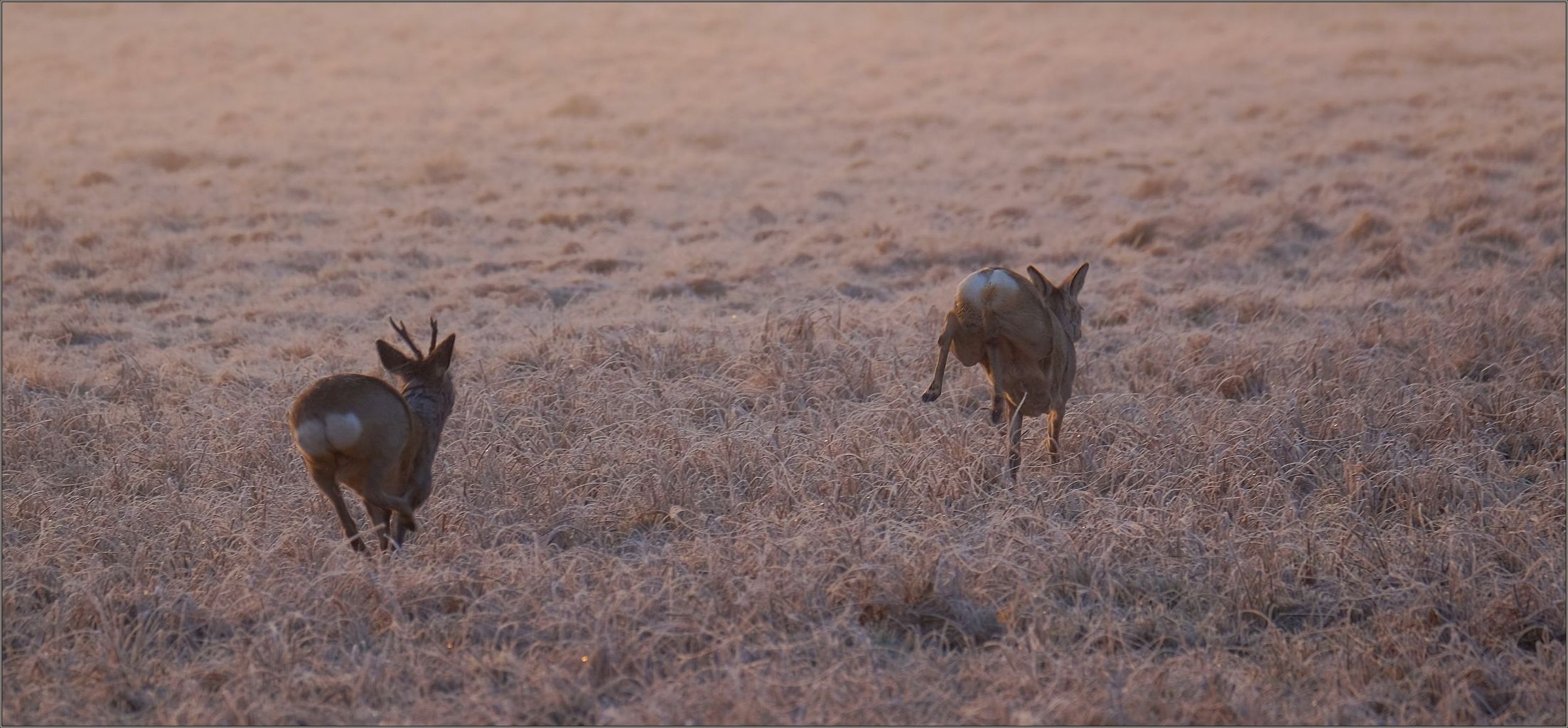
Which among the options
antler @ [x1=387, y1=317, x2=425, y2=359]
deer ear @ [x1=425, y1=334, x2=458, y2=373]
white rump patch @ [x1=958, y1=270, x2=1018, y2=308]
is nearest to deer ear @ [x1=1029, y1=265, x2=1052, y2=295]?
white rump patch @ [x1=958, y1=270, x2=1018, y2=308]

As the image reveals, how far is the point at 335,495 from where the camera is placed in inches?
179

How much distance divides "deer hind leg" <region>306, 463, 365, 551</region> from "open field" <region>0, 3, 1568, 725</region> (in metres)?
0.11

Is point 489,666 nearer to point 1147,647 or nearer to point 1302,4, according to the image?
point 1147,647

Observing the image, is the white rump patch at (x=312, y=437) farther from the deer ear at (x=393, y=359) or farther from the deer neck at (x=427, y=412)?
the deer ear at (x=393, y=359)

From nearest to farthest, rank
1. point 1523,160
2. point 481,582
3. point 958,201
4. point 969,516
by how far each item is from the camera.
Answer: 1. point 481,582
2. point 969,516
3. point 958,201
4. point 1523,160

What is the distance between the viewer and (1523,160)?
14.7 metres

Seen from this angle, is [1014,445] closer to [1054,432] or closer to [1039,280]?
[1054,432]

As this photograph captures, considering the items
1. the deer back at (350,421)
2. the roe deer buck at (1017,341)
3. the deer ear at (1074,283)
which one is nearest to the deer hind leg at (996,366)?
the roe deer buck at (1017,341)

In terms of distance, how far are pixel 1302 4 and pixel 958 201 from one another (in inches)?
701

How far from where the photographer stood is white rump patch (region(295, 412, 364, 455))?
425 centimetres

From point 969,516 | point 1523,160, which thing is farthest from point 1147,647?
point 1523,160

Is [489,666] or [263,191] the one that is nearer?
[489,666]

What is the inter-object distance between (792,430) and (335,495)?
250 cm

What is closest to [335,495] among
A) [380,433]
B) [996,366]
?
[380,433]
